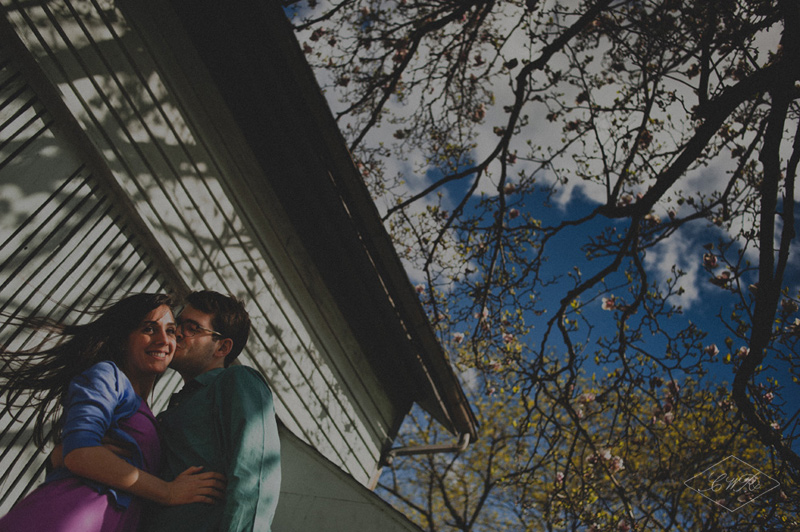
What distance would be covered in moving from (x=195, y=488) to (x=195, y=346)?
2.52ft

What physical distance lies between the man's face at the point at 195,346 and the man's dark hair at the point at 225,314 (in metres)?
0.03

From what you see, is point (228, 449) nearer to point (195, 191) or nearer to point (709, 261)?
point (195, 191)

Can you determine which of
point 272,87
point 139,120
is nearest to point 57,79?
point 139,120

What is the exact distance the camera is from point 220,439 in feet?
5.82

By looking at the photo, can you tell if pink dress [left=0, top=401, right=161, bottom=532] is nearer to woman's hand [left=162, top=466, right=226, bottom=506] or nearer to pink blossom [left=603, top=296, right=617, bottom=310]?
woman's hand [left=162, top=466, right=226, bottom=506]

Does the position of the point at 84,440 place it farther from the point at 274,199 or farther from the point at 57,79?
the point at 274,199

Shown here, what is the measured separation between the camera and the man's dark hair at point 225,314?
2.33 meters

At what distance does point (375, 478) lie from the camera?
6.12 meters

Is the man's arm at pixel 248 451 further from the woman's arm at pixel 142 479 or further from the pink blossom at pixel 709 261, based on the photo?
the pink blossom at pixel 709 261

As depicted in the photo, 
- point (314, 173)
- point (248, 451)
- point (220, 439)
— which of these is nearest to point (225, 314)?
point (220, 439)

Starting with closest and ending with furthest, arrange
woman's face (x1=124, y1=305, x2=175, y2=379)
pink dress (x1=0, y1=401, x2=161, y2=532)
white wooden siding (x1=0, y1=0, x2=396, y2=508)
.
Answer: pink dress (x1=0, y1=401, x2=161, y2=532) → woman's face (x1=124, y1=305, x2=175, y2=379) → white wooden siding (x1=0, y1=0, x2=396, y2=508)

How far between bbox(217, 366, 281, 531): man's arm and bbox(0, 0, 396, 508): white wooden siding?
1.66m

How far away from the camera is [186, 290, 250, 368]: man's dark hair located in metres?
2.33

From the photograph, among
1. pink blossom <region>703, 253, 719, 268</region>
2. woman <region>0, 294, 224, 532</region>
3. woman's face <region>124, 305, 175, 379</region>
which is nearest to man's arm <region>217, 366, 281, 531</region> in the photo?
woman <region>0, 294, 224, 532</region>
